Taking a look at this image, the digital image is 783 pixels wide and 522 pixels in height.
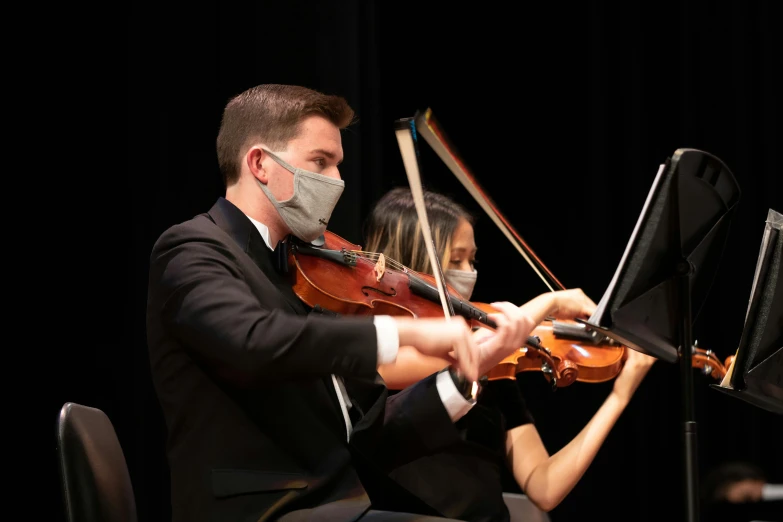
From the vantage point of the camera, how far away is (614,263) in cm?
364

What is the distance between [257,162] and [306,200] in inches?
5.4

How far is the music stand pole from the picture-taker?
146 centimetres

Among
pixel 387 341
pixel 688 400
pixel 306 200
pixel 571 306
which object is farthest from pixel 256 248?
pixel 688 400

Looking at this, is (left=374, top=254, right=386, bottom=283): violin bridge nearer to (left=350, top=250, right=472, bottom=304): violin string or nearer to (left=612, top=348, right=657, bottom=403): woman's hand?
(left=350, top=250, right=472, bottom=304): violin string

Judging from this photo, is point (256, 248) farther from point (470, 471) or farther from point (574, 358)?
point (574, 358)

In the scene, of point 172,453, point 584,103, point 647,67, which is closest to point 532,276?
point 584,103

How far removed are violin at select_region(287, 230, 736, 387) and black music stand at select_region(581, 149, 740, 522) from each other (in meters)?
0.40

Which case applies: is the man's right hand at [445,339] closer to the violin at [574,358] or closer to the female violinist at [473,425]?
the female violinist at [473,425]

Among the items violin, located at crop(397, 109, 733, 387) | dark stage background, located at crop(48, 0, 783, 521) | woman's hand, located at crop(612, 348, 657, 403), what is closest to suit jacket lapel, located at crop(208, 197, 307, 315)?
violin, located at crop(397, 109, 733, 387)

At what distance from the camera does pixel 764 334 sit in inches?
68.4

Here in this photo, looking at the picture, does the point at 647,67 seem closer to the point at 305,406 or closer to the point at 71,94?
the point at 71,94

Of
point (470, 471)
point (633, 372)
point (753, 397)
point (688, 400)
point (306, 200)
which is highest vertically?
point (306, 200)

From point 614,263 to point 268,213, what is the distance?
7.37ft

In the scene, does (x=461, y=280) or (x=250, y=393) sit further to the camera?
(x=461, y=280)
